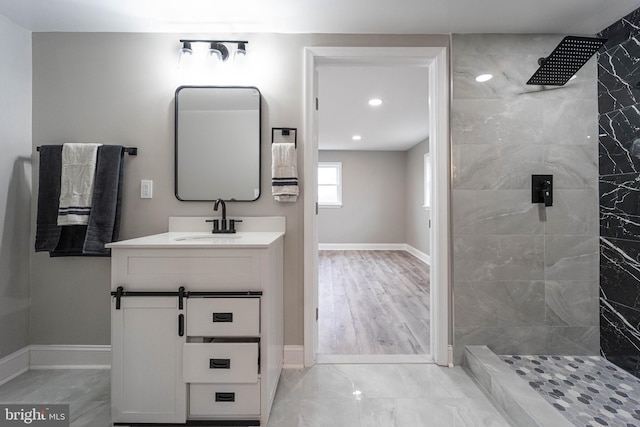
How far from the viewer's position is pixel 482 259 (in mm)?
1918

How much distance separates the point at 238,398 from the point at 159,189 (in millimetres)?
1345

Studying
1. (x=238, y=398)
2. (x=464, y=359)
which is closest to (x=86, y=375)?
(x=238, y=398)

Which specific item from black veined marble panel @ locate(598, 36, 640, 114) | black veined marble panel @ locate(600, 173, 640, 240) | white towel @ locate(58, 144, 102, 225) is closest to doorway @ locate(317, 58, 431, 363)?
black veined marble panel @ locate(598, 36, 640, 114)

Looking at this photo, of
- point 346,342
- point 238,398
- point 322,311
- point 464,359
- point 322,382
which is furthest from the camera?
point 322,311

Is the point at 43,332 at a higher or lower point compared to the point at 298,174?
lower

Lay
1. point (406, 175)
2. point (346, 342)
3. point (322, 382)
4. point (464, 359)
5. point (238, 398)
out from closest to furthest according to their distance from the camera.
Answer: point (238, 398)
point (322, 382)
point (464, 359)
point (346, 342)
point (406, 175)

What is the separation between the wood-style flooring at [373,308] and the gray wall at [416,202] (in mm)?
720

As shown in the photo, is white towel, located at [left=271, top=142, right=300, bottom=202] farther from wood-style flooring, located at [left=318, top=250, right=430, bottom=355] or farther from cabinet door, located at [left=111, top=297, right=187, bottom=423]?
wood-style flooring, located at [left=318, top=250, right=430, bottom=355]

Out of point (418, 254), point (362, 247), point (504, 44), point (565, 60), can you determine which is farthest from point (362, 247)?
point (565, 60)

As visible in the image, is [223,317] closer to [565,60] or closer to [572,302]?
[572,302]

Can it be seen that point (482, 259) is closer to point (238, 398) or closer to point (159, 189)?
point (238, 398)

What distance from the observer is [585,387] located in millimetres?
1553

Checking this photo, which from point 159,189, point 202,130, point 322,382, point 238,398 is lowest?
point 322,382

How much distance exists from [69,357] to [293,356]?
4.74 feet
